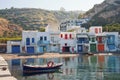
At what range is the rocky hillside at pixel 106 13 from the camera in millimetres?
106188

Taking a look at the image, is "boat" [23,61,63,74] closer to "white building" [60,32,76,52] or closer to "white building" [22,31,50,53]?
"white building" [22,31,50,53]

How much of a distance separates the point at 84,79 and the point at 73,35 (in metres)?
41.5

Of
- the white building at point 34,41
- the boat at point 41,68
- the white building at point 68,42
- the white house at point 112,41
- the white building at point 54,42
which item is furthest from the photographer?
the white house at point 112,41

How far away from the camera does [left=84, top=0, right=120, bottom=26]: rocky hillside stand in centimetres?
10619

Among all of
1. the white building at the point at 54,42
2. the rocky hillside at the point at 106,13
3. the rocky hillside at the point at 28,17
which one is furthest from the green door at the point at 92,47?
the rocky hillside at the point at 28,17

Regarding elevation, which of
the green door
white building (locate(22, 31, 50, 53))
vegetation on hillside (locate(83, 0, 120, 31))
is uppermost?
vegetation on hillside (locate(83, 0, 120, 31))

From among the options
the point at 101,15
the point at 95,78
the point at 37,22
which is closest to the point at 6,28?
the point at 37,22

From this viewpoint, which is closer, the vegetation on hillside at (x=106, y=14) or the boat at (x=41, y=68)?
the boat at (x=41, y=68)

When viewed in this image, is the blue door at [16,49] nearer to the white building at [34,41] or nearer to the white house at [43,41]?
the white building at [34,41]

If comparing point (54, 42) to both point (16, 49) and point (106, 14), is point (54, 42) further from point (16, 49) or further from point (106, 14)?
point (106, 14)

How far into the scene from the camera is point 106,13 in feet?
362

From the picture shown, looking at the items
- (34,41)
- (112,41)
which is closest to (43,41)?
(34,41)

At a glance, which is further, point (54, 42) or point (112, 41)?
point (112, 41)

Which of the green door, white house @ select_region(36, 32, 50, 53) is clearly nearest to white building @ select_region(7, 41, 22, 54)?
white house @ select_region(36, 32, 50, 53)
